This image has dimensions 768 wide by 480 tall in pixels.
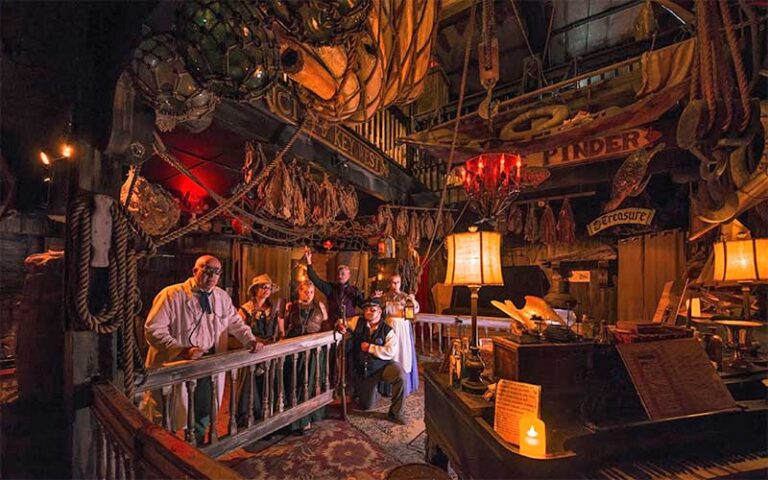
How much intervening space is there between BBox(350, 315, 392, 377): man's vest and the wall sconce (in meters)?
3.54

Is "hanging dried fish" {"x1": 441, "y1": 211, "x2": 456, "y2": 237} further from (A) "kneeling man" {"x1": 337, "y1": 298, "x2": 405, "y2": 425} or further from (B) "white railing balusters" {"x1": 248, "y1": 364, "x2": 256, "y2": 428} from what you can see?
(B) "white railing balusters" {"x1": 248, "y1": 364, "x2": 256, "y2": 428}

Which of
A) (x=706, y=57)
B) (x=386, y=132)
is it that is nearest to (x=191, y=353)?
(x=706, y=57)

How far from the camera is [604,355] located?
2.02 meters

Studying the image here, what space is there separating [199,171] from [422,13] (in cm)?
415

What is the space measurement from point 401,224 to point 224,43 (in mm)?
6291

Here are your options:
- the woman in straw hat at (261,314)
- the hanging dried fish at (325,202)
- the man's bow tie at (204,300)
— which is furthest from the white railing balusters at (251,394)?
the hanging dried fish at (325,202)

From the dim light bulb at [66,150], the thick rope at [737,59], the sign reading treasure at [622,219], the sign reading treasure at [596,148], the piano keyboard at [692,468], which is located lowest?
the piano keyboard at [692,468]

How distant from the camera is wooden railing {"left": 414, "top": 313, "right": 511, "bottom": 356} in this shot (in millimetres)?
7321

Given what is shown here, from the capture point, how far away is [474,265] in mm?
2666

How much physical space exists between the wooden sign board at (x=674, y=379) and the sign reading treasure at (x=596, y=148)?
387 cm

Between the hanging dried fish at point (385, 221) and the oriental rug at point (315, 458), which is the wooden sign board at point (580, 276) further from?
the oriental rug at point (315, 458)

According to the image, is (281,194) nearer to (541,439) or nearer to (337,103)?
(337,103)

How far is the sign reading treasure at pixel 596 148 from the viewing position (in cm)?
461

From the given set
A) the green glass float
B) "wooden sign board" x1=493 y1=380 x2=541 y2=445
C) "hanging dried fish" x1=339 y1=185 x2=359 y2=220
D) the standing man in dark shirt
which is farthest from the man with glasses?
"wooden sign board" x1=493 y1=380 x2=541 y2=445
